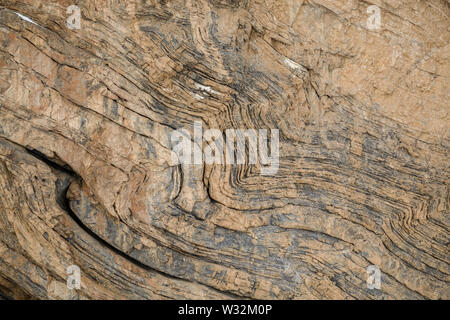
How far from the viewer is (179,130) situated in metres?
7.78

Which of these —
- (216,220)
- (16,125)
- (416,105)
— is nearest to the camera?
(16,125)

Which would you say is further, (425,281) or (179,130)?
(425,281)

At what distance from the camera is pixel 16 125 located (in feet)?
24.6

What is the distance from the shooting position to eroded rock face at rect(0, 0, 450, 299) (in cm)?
754

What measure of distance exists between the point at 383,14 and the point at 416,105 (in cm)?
177

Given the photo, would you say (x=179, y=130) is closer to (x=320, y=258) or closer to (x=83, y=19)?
(x=83, y=19)

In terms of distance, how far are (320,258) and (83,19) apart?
5.67 m

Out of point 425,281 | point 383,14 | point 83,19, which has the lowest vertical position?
point 425,281

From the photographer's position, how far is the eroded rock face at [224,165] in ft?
24.7

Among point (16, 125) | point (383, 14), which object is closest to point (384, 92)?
point (383, 14)

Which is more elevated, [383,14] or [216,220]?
[383,14]

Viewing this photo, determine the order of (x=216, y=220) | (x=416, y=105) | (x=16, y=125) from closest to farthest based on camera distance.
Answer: (x=16, y=125) → (x=216, y=220) → (x=416, y=105)

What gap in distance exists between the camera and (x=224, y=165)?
316 inches

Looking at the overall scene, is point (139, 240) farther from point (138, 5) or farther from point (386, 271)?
point (386, 271)
